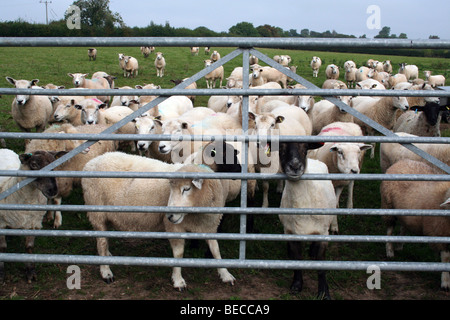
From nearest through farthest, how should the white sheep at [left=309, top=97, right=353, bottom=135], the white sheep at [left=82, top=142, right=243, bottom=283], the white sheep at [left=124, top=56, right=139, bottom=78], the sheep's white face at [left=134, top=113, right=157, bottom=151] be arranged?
the white sheep at [left=82, top=142, right=243, bottom=283] < the sheep's white face at [left=134, top=113, right=157, bottom=151] < the white sheep at [left=309, top=97, right=353, bottom=135] < the white sheep at [left=124, top=56, right=139, bottom=78]

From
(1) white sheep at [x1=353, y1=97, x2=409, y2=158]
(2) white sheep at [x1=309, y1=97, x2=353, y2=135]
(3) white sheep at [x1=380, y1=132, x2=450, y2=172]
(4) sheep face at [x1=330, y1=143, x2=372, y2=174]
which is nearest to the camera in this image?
(4) sheep face at [x1=330, y1=143, x2=372, y2=174]

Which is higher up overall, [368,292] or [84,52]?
[84,52]

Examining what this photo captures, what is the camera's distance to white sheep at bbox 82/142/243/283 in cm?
420

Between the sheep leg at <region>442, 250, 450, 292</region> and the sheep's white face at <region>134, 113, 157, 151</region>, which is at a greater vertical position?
the sheep's white face at <region>134, 113, 157, 151</region>

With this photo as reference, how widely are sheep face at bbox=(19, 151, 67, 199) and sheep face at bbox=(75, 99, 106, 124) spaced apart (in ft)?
12.0

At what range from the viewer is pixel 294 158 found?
329cm

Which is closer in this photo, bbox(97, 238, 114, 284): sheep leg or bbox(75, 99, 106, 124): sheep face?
bbox(97, 238, 114, 284): sheep leg

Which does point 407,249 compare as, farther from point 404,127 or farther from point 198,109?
point 198,109

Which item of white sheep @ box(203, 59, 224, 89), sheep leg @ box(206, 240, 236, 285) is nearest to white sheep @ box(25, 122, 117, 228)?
sheep leg @ box(206, 240, 236, 285)

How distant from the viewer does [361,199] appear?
21.2ft

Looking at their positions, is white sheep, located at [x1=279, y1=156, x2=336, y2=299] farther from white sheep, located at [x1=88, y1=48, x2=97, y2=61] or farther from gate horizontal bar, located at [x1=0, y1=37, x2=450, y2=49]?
Answer: white sheep, located at [x1=88, y1=48, x2=97, y2=61]
